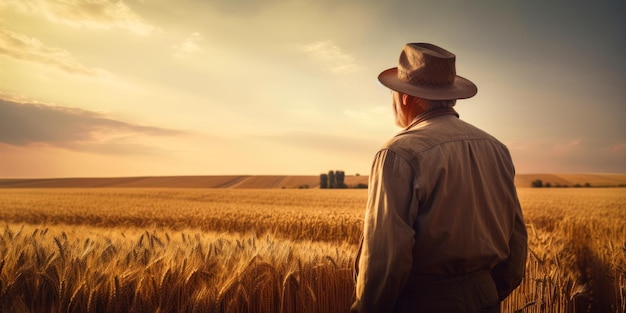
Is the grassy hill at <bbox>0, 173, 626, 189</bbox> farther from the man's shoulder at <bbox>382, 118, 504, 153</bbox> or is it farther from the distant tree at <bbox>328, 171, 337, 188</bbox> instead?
the man's shoulder at <bbox>382, 118, 504, 153</bbox>

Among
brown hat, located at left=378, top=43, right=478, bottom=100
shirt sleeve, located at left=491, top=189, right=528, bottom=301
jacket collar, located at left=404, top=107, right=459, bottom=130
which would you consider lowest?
shirt sleeve, located at left=491, top=189, right=528, bottom=301

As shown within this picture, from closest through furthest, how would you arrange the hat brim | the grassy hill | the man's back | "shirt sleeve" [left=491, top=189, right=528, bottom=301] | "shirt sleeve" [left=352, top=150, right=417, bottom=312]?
"shirt sleeve" [left=352, top=150, right=417, bottom=312] < the man's back < the hat brim < "shirt sleeve" [left=491, top=189, right=528, bottom=301] < the grassy hill

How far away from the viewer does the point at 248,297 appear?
274 cm

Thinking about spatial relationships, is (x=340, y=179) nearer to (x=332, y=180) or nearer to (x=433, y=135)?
(x=332, y=180)

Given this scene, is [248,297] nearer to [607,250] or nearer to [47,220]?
[607,250]

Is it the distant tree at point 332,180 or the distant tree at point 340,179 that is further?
the distant tree at point 332,180

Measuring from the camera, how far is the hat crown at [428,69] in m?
2.23

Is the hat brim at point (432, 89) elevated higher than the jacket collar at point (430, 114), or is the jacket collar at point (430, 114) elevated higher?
the hat brim at point (432, 89)

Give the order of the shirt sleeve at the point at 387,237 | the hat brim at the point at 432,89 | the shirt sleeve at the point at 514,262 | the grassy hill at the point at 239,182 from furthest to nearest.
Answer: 1. the grassy hill at the point at 239,182
2. the shirt sleeve at the point at 514,262
3. the hat brim at the point at 432,89
4. the shirt sleeve at the point at 387,237

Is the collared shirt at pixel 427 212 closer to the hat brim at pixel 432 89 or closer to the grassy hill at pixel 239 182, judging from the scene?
the hat brim at pixel 432 89

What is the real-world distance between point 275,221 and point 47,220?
9.36m

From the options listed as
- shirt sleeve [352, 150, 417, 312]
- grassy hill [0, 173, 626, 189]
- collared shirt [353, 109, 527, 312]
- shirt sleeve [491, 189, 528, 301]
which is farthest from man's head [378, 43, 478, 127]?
grassy hill [0, 173, 626, 189]

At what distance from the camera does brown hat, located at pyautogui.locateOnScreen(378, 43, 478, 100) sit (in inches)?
86.7

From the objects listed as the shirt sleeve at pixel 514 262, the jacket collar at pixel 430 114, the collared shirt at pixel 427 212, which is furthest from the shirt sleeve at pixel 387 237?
the shirt sleeve at pixel 514 262
